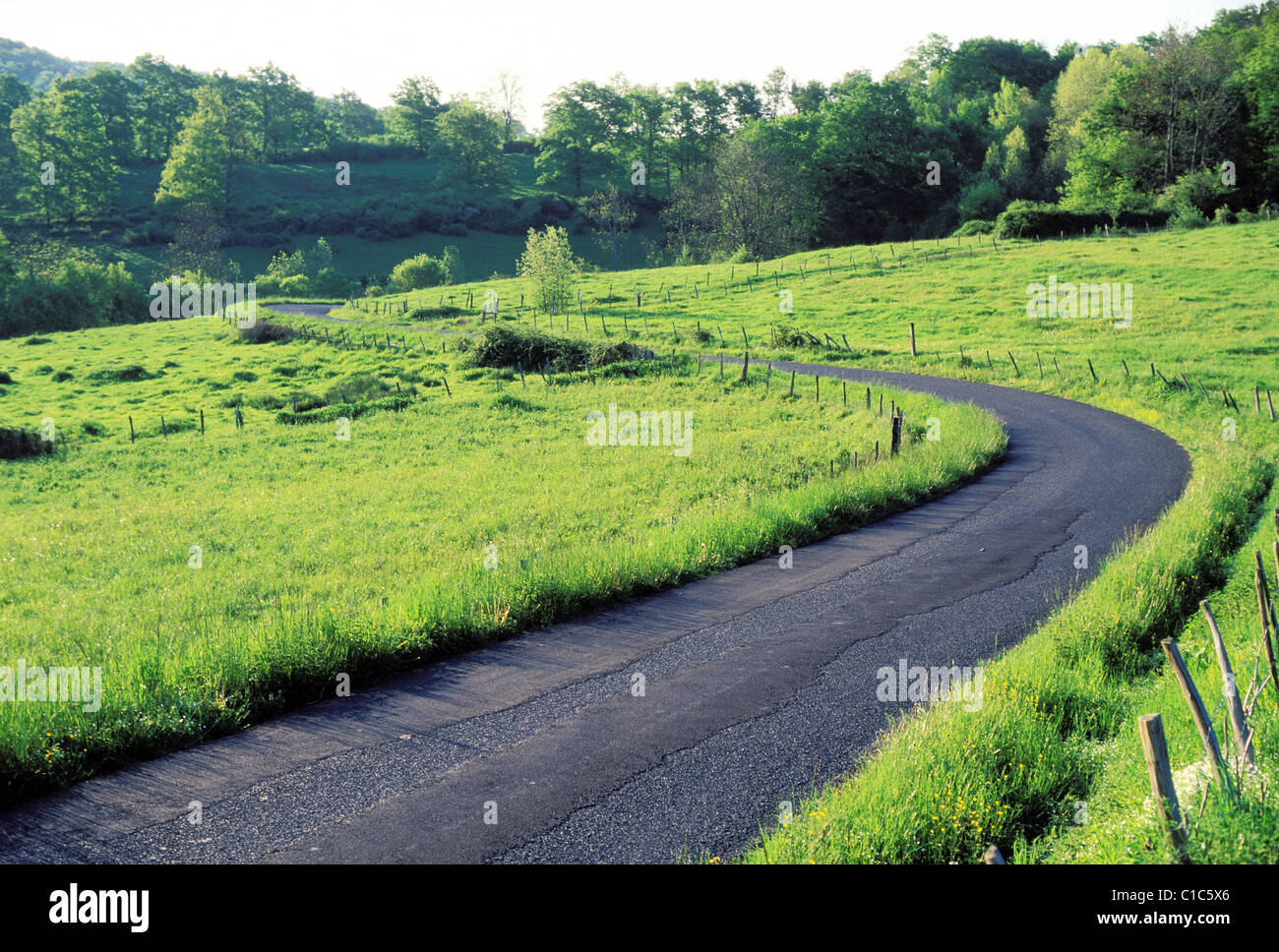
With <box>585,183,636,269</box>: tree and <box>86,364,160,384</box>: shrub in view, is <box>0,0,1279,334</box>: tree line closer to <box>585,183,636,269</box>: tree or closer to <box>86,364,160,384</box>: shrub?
<box>585,183,636,269</box>: tree

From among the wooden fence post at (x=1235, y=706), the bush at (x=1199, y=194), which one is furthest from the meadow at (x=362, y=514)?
the bush at (x=1199, y=194)

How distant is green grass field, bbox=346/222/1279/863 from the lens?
5.96m

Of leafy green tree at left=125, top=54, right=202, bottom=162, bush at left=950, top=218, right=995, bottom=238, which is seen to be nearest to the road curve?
bush at left=950, top=218, right=995, bottom=238

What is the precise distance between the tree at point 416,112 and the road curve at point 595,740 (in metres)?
165

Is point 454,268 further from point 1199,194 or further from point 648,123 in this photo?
point 1199,194

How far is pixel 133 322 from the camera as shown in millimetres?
84438

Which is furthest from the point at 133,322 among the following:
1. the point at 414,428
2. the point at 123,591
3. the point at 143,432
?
the point at 123,591

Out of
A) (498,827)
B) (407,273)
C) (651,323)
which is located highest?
(407,273)

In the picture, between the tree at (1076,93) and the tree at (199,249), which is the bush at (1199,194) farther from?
the tree at (199,249)

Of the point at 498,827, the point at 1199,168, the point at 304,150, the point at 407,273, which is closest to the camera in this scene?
the point at 498,827

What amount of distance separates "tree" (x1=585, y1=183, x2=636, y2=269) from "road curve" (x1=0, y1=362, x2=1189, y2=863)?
10217 centimetres
